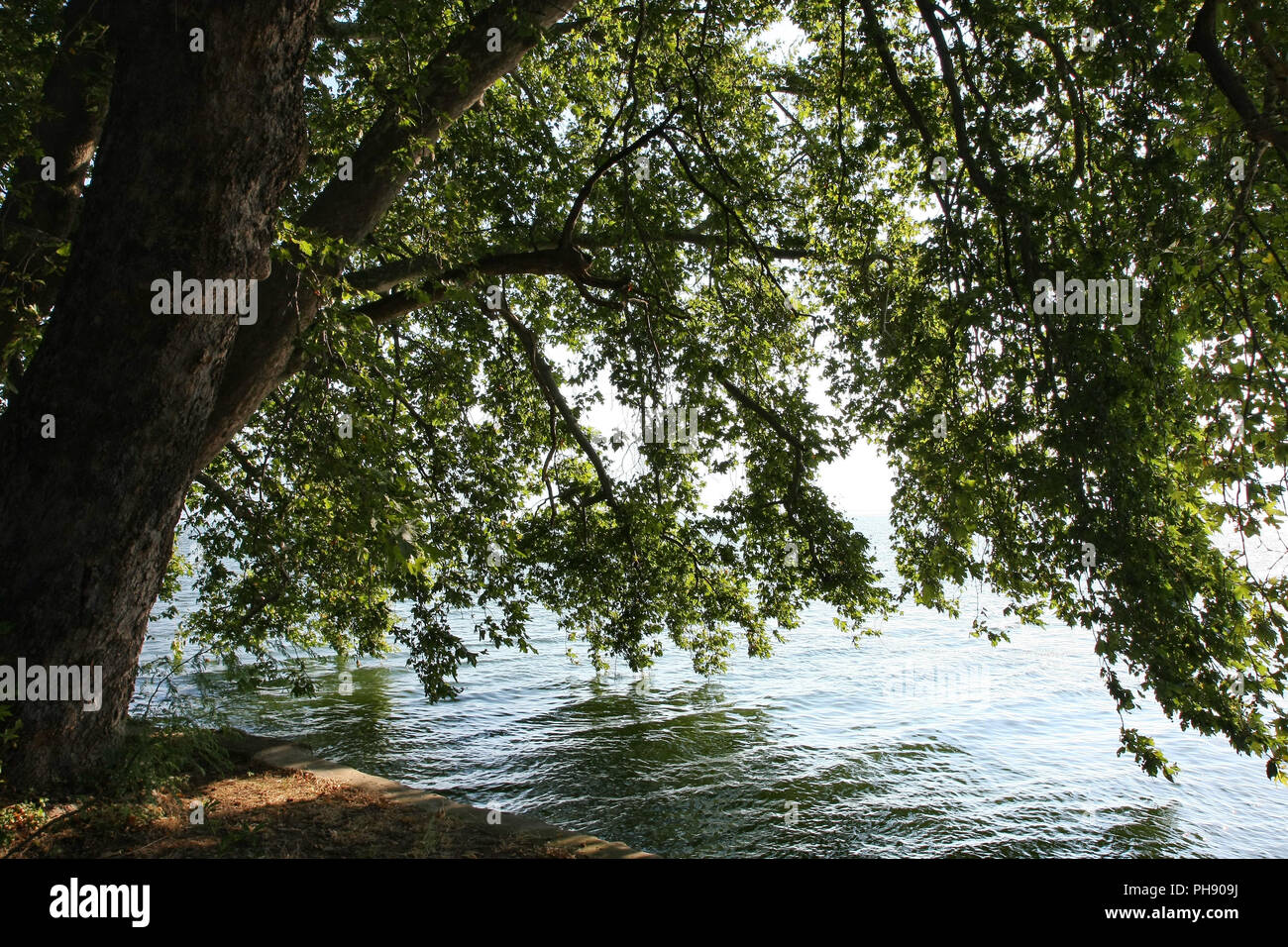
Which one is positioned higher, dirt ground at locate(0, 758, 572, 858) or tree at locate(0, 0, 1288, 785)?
tree at locate(0, 0, 1288, 785)

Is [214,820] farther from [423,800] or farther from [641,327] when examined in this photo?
[641,327]

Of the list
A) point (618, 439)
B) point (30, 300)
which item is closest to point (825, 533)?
point (618, 439)

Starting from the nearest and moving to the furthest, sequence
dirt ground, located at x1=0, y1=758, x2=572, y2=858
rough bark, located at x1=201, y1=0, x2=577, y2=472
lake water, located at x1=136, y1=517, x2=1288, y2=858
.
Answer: dirt ground, located at x1=0, y1=758, x2=572, y2=858 < rough bark, located at x1=201, y1=0, x2=577, y2=472 < lake water, located at x1=136, y1=517, x2=1288, y2=858

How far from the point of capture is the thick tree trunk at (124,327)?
15.1ft

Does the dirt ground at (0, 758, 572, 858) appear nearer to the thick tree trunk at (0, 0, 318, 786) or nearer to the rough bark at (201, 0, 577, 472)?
the thick tree trunk at (0, 0, 318, 786)

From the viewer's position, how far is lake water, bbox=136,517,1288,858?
9.89 m

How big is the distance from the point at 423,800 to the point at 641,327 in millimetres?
5540

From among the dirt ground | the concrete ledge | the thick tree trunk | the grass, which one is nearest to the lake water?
the concrete ledge

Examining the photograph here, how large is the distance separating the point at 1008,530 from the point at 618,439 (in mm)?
4632

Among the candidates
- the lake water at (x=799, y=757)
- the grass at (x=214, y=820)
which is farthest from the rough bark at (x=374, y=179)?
the lake water at (x=799, y=757)

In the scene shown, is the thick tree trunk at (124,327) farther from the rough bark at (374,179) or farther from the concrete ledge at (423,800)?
the concrete ledge at (423,800)

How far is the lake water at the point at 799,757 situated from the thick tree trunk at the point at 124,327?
10.4 ft

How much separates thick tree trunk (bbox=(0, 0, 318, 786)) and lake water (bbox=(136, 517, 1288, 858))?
317 cm

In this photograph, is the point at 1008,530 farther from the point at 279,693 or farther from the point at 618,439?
the point at 279,693
